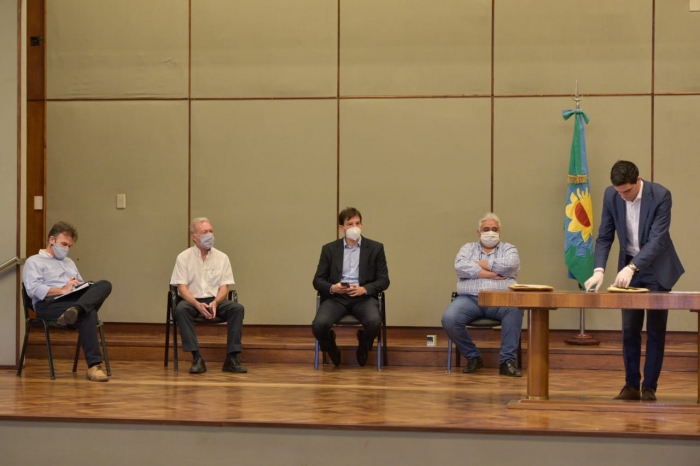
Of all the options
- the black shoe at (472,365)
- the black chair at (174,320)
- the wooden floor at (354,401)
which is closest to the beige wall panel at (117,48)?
the black chair at (174,320)

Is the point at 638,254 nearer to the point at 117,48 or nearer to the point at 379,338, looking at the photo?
the point at 379,338

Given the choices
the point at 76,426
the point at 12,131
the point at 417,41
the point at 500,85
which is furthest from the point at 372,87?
the point at 76,426

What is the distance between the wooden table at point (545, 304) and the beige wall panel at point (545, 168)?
2.82 metres

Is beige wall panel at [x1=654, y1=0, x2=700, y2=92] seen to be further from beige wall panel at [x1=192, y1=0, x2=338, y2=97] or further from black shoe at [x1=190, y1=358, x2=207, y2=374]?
black shoe at [x1=190, y1=358, x2=207, y2=374]

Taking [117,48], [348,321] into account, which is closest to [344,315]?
[348,321]

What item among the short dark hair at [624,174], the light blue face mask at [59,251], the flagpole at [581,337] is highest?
the short dark hair at [624,174]

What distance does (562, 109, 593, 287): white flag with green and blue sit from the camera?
23.0 ft

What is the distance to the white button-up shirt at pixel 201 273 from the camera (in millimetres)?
6629

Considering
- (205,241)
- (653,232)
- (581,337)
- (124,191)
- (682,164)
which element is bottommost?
(581,337)

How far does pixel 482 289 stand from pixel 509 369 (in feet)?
2.07

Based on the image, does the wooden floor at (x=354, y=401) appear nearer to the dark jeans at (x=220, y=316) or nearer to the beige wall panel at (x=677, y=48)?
the dark jeans at (x=220, y=316)

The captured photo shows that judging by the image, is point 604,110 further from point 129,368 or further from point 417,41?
point 129,368

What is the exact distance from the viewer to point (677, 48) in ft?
24.4

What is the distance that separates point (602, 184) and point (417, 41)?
6.64ft
